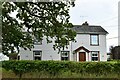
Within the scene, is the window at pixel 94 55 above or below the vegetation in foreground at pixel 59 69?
above

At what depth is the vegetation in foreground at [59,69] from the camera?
14211 millimetres

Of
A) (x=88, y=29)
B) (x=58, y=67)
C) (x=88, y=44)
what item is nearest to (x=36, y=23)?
(x=58, y=67)

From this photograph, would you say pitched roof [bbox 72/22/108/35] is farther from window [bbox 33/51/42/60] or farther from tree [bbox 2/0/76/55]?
tree [bbox 2/0/76/55]

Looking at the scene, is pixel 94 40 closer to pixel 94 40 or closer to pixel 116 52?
pixel 94 40

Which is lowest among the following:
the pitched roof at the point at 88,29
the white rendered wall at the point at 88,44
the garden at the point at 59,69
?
the garden at the point at 59,69

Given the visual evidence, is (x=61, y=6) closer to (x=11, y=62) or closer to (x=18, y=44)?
(x=18, y=44)

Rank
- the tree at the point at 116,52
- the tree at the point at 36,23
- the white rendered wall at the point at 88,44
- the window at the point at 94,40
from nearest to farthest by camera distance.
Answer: the tree at the point at 36,23 → the white rendered wall at the point at 88,44 → the window at the point at 94,40 → the tree at the point at 116,52

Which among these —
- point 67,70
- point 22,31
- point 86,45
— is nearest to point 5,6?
point 22,31

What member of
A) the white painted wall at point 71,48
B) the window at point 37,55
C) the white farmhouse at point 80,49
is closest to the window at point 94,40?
the white farmhouse at point 80,49

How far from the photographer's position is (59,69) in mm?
14242

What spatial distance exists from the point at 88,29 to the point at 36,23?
17901mm

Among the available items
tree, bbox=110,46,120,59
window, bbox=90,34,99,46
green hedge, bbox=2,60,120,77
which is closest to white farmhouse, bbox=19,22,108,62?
window, bbox=90,34,99,46

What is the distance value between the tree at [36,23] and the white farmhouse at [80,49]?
15.5 meters

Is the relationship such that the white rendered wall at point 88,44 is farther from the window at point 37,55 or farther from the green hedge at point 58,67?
the green hedge at point 58,67
